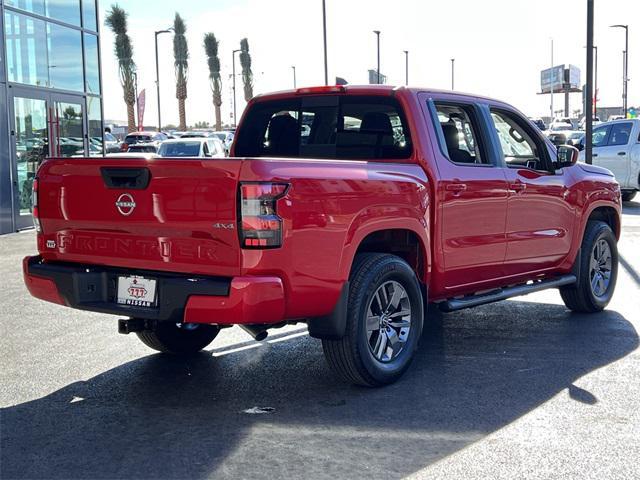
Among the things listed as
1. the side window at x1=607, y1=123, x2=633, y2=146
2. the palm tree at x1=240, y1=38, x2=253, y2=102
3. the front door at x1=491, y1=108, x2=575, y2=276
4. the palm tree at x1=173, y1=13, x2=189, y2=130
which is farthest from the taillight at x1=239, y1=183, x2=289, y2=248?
the palm tree at x1=240, y1=38, x2=253, y2=102

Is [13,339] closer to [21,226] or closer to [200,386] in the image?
[200,386]

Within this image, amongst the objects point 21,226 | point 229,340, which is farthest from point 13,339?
point 21,226

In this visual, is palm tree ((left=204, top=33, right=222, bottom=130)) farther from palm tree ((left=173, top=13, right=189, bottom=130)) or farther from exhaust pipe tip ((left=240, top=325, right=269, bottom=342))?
exhaust pipe tip ((left=240, top=325, right=269, bottom=342))

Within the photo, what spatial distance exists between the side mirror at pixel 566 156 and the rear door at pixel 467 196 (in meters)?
0.95

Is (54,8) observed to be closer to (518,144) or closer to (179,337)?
(518,144)

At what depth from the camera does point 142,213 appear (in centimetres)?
498

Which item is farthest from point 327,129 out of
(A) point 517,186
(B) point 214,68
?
(B) point 214,68

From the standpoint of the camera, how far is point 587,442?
4551 mm

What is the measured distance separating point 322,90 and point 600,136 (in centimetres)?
1633

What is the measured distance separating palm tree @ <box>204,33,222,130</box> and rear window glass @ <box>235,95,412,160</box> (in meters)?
58.2

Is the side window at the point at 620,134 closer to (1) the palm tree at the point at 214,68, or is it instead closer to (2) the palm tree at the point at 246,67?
(1) the palm tree at the point at 214,68

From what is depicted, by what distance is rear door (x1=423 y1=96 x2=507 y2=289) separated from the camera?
20.2 ft

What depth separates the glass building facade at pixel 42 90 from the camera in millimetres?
16750

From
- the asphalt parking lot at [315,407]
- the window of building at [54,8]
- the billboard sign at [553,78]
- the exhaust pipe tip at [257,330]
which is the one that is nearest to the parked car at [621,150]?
the window of building at [54,8]
